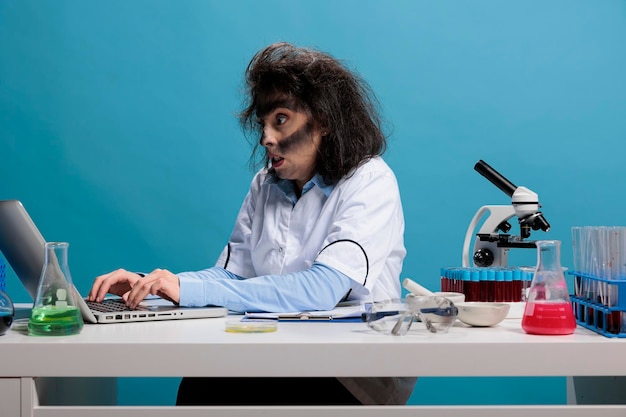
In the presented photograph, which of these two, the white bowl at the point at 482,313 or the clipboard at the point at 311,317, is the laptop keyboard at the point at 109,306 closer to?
the clipboard at the point at 311,317

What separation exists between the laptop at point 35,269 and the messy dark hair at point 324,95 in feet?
1.84

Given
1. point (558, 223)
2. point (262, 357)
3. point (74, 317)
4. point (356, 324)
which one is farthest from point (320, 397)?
point (558, 223)

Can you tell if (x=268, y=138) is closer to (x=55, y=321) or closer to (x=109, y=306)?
(x=109, y=306)

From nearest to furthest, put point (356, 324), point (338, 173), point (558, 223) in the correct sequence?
point (356, 324), point (338, 173), point (558, 223)

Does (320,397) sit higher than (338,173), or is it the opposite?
(338,173)

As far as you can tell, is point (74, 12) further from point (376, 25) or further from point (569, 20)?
point (569, 20)

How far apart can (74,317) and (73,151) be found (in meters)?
2.78

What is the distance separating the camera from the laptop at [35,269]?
147cm

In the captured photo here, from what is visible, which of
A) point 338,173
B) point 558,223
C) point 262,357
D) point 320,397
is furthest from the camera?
point 558,223

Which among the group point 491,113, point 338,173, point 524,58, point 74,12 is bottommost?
point 338,173

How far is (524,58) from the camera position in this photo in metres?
4.09

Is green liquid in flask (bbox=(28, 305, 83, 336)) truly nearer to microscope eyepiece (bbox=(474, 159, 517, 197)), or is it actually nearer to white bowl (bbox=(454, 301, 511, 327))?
white bowl (bbox=(454, 301, 511, 327))

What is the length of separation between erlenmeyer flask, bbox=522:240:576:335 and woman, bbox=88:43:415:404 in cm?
39

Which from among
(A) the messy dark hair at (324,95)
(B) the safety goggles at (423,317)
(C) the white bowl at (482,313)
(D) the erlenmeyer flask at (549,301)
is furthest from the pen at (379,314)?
(A) the messy dark hair at (324,95)
